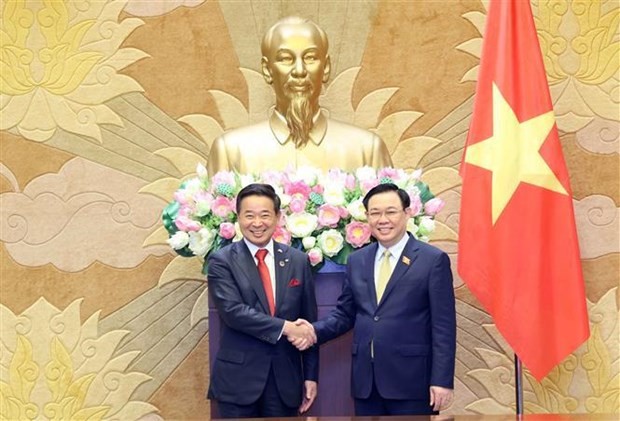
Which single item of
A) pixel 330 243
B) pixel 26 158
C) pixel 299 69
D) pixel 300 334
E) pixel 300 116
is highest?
pixel 299 69

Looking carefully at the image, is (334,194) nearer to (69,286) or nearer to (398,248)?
(398,248)

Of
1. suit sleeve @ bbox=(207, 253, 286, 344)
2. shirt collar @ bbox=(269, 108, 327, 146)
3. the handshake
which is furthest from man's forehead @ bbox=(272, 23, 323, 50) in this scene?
the handshake

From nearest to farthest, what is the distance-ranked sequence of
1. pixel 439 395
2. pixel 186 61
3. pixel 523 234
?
1. pixel 439 395
2. pixel 523 234
3. pixel 186 61

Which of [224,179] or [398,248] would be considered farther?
[224,179]

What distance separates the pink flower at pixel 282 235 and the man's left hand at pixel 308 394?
58 cm

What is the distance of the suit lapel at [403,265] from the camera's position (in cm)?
371

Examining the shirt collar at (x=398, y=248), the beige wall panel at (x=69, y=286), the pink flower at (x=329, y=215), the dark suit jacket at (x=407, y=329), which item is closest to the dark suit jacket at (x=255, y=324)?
the dark suit jacket at (x=407, y=329)

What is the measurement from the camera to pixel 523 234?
3.88 meters

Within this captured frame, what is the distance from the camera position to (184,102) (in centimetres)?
527

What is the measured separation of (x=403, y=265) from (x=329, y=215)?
471 millimetres

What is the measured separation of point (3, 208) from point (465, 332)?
2369mm

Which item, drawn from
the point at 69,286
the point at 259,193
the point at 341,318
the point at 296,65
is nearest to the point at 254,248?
the point at 259,193

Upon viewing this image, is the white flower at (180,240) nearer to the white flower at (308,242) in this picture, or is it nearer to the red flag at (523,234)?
the white flower at (308,242)

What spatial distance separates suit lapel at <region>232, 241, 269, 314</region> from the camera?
3783mm
